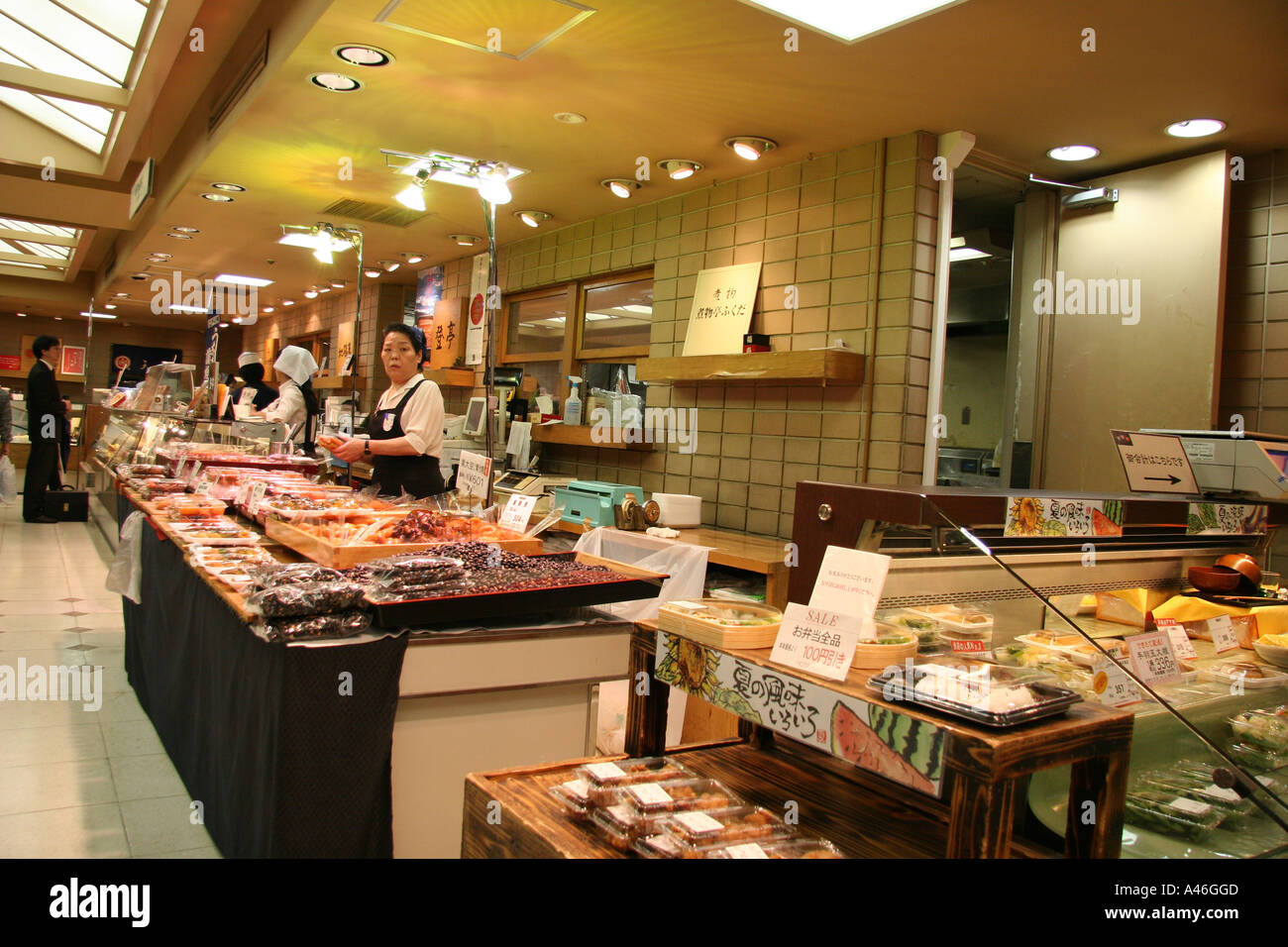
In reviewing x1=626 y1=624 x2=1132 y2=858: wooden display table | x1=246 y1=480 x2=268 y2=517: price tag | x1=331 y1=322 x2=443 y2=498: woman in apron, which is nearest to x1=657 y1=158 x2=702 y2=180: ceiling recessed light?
x1=331 y1=322 x2=443 y2=498: woman in apron

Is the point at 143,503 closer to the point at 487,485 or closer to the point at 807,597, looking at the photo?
the point at 487,485

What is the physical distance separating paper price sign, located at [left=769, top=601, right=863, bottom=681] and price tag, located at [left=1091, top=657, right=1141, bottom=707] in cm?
70

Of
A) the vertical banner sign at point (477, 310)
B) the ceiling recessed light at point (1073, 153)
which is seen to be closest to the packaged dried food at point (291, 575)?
the ceiling recessed light at point (1073, 153)

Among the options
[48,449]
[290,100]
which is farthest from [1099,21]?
[48,449]

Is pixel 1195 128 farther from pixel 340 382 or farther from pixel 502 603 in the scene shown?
pixel 340 382

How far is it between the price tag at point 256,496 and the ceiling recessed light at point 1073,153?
13.6ft

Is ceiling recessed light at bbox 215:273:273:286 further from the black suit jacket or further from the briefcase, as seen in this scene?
the briefcase

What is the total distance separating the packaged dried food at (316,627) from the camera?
1905 mm

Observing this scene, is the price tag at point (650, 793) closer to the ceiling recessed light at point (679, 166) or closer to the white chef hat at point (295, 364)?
the ceiling recessed light at point (679, 166)

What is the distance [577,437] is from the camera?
20.4 ft

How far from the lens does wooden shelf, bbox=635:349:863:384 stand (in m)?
4.30

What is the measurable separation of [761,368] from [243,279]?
8.97m

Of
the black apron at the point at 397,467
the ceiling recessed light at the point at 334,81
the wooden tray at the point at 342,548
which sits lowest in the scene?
the wooden tray at the point at 342,548

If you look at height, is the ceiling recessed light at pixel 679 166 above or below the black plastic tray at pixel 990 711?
above
